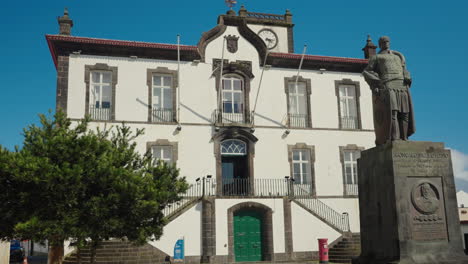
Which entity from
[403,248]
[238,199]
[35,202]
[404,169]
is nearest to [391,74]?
[404,169]

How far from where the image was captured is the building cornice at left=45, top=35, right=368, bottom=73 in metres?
21.4

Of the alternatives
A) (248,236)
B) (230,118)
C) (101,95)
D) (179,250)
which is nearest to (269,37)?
(230,118)

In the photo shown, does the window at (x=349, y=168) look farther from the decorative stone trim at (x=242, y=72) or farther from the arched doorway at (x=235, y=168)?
the decorative stone trim at (x=242, y=72)

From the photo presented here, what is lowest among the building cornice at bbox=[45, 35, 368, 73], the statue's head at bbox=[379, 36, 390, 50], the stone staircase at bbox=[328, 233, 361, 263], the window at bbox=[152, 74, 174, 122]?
the stone staircase at bbox=[328, 233, 361, 263]

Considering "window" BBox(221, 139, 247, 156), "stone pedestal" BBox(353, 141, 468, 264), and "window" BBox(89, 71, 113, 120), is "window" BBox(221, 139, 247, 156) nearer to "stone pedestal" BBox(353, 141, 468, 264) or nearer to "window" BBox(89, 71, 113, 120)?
"window" BBox(89, 71, 113, 120)

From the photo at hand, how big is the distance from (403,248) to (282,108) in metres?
15.7

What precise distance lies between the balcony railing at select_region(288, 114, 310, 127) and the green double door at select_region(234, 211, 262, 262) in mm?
5376

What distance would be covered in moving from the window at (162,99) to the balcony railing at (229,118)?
84.3 inches

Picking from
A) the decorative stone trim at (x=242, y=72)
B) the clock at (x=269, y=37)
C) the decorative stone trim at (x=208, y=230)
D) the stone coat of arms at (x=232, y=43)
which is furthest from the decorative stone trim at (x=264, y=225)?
the clock at (x=269, y=37)

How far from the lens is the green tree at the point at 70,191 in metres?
11.2

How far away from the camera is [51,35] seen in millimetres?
21062

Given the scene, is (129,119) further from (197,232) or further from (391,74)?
(391,74)

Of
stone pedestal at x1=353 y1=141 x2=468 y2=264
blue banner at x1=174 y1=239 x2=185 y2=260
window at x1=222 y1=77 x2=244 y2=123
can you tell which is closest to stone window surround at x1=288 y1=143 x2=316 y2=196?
window at x1=222 y1=77 x2=244 y2=123

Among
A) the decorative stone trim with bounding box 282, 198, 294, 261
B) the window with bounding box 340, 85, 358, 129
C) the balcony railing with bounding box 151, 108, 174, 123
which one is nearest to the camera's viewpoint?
the decorative stone trim with bounding box 282, 198, 294, 261
